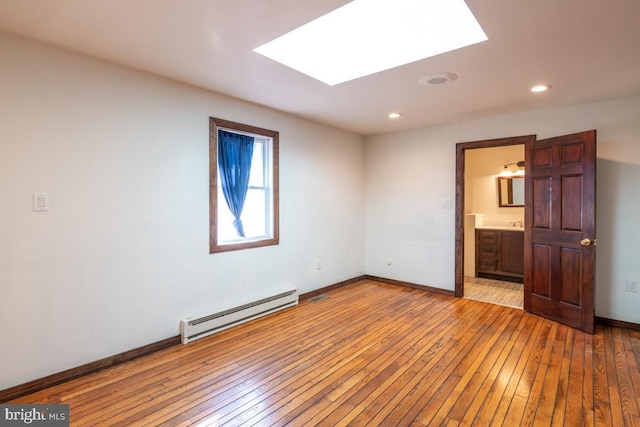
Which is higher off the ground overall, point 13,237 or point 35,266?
point 13,237

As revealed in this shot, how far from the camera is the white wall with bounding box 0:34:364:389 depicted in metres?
2.18

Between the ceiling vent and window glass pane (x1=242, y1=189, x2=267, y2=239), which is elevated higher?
the ceiling vent

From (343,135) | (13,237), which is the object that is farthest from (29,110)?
(343,135)

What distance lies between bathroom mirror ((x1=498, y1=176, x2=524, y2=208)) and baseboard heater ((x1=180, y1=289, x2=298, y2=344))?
4142mm

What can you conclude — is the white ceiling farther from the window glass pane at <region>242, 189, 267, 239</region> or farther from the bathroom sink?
the bathroom sink

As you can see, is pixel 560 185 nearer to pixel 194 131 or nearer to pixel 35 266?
→ pixel 194 131

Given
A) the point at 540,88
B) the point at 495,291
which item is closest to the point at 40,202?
the point at 540,88

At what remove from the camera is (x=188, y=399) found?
84.6 inches

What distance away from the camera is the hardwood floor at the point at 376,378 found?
1.99 meters

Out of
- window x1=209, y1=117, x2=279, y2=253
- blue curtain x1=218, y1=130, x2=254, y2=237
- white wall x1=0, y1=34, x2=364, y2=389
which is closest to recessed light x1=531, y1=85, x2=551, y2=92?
window x1=209, y1=117, x2=279, y2=253

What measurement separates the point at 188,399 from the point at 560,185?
13.1 ft

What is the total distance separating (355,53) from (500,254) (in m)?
4.25

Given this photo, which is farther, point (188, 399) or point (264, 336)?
point (264, 336)

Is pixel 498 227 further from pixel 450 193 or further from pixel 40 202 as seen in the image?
pixel 40 202
